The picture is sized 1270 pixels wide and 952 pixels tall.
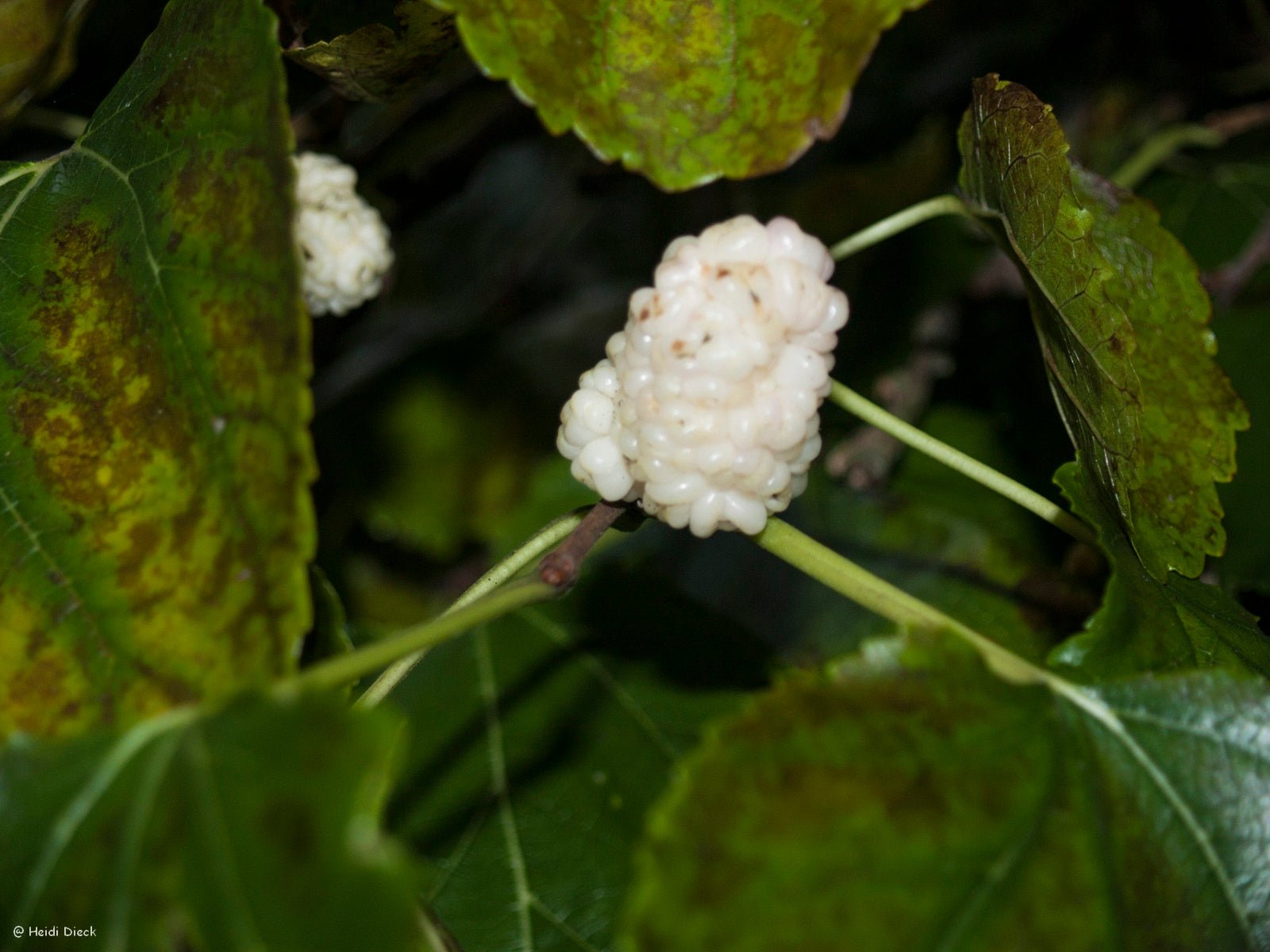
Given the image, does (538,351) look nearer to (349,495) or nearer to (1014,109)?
(349,495)

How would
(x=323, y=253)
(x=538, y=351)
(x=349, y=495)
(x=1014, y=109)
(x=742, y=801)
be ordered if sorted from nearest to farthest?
(x=742, y=801)
(x=1014, y=109)
(x=323, y=253)
(x=349, y=495)
(x=538, y=351)

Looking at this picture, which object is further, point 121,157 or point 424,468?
point 424,468

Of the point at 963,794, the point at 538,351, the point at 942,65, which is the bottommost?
the point at 538,351

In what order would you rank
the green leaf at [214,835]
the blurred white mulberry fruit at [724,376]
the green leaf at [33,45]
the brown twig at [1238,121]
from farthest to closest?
the brown twig at [1238,121], the green leaf at [33,45], the blurred white mulberry fruit at [724,376], the green leaf at [214,835]

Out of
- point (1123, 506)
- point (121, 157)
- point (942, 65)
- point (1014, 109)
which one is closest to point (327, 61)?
point (121, 157)

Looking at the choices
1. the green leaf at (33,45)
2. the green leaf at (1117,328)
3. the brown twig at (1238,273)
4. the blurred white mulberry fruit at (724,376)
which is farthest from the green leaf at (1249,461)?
the green leaf at (33,45)

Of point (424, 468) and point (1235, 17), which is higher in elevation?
point (1235, 17)

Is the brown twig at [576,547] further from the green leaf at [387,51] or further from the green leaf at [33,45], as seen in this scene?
the green leaf at [33,45]
